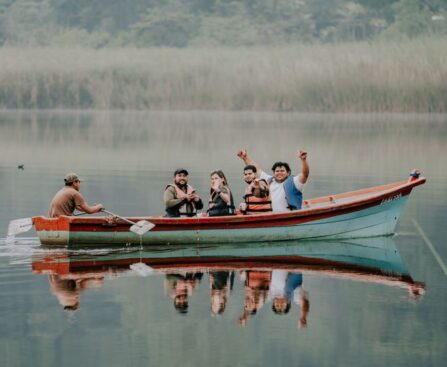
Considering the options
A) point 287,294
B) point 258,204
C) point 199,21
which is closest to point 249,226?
point 258,204

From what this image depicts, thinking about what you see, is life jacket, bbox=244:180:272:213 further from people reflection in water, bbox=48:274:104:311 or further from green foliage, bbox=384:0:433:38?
green foliage, bbox=384:0:433:38

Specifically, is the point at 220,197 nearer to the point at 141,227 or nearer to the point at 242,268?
the point at 141,227

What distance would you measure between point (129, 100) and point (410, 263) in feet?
113

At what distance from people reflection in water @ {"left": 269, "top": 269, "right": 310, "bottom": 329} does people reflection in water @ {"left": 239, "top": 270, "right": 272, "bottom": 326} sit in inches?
2.6

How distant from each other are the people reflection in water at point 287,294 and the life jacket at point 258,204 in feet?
6.91

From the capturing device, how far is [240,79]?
45.6 m

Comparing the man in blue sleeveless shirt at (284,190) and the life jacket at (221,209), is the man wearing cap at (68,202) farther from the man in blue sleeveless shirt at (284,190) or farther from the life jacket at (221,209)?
the man in blue sleeveless shirt at (284,190)

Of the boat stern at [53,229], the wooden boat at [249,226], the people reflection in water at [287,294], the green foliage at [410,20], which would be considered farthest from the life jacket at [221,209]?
the green foliage at [410,20]

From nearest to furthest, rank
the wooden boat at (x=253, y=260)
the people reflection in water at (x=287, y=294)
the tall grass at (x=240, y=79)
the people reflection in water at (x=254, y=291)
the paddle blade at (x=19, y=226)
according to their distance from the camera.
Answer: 1. the people reflection in water at (x=254, y=291)
2. the people reflection in water at (x=287, y=294)
3. the wooden boat at (x=253, y=260)
4. the paddle blade at (x=19, y=226)
5. the tall grass at (x=240, y=79)

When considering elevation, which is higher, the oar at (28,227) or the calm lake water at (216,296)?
the oar at (28,227)

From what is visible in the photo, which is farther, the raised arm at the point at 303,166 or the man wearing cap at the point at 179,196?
the man wearing cap at the point at 179,196

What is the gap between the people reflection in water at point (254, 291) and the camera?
1135 centimetres

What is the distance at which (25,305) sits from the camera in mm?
11672

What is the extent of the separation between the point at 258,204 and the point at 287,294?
363cm
